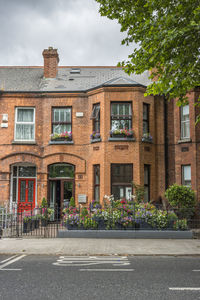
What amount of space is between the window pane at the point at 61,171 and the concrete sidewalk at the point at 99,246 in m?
6.22

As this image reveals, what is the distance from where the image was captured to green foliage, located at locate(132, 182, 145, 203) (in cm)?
1559

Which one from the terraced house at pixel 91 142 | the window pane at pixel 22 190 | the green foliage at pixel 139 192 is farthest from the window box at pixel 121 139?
the window pane at pixel 22 190

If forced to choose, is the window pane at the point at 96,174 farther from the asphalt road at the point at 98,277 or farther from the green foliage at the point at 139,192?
the asphalt road at the point at 98,277

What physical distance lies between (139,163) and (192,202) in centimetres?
308

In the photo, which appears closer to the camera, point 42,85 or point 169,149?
point 169,149

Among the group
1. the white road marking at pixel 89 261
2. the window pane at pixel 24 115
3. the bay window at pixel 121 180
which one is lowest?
the white road marking at pixel 89 261

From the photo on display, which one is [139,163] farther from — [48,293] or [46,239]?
[48,293]

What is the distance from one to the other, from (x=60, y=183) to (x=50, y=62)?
24.2ft

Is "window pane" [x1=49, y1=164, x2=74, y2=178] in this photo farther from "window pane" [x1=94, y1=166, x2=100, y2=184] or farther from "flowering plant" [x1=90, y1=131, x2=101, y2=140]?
"flowering plant" [x1=90, y1=131, x2=101, y2=140]

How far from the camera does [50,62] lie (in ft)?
65.0

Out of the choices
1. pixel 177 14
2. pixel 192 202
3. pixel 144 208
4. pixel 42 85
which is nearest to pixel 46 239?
pixel 144 208

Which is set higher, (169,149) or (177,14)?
(177,14)

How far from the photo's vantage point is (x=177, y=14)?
888cm

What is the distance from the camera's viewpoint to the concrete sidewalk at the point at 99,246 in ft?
30.4
